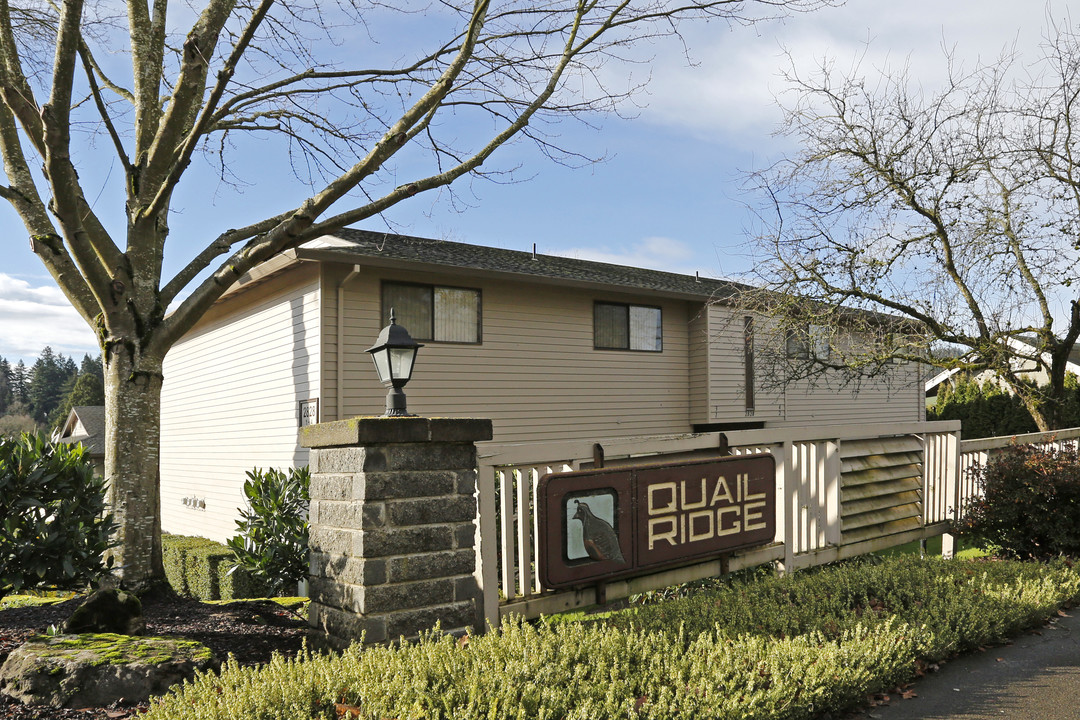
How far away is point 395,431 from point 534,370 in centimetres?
984

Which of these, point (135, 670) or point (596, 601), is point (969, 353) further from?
point (135, 670)

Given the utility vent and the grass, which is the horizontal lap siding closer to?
the grass

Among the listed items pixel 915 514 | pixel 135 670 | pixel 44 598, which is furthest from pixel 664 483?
pixel 44 598

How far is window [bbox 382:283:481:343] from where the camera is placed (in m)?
12.7

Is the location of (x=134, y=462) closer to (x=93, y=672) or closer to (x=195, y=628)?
(x=195, y=628)

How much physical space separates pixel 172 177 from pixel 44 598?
438 cm

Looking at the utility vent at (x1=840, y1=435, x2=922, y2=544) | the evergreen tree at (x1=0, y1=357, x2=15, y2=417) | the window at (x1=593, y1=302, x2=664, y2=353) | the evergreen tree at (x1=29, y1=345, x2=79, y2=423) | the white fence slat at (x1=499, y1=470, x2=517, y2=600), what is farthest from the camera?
the evergreen tree at (x1=0, y1=357, x2=15, y2=417)

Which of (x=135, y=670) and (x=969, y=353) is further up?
(x=969, y=353)

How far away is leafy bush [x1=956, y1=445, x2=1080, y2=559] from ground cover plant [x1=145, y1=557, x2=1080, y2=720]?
103 inches

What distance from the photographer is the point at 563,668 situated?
3.70 m

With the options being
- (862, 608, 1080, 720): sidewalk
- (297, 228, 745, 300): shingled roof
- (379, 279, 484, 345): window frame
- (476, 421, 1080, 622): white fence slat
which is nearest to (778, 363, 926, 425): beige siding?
(297, 228, 745, 300): shingled roof

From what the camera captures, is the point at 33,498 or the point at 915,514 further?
the point at 915,514

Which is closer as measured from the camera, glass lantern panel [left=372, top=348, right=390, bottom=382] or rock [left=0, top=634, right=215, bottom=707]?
rock [left=0, top=634, right=215, bottom=707]

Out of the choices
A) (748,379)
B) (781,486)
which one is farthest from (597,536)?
(748,379)
